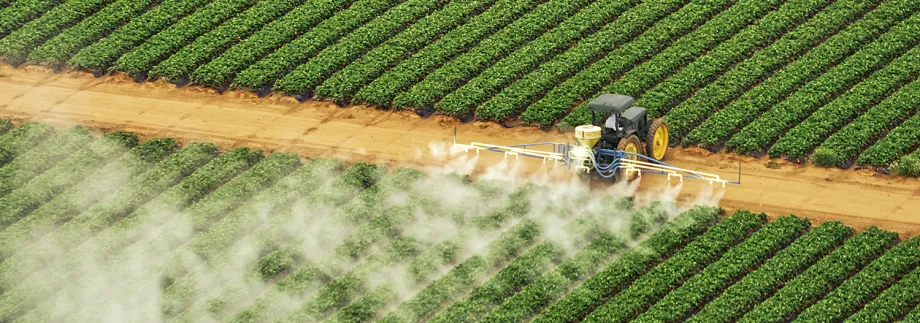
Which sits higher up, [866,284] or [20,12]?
[20,12]

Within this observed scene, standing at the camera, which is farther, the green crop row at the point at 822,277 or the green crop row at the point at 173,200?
the green crop row at the point at 173,200

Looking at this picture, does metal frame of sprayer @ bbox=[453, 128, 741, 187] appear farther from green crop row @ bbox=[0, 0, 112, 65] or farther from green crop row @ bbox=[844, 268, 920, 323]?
green crop row @ bbox=[0, 0, 112, 65]

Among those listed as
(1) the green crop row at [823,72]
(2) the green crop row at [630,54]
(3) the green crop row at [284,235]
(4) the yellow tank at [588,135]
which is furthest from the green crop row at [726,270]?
(2) the green crop row at [630,54]

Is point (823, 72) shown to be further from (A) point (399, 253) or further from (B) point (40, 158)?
(B) point (40, 158)

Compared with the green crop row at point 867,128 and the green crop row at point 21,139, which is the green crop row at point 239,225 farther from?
the green crop row at point 867,128

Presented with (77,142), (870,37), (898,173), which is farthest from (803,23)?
(77,142)

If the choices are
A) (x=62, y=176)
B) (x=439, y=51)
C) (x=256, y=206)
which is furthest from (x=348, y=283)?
(x=439, y=51)
